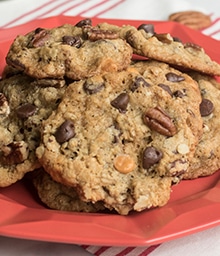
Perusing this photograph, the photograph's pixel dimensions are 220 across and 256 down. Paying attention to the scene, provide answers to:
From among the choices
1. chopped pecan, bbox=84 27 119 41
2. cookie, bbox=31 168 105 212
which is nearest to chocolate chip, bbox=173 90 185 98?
chopped pecan, bbox=84 27 119 41

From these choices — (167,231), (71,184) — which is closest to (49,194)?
(71,184)

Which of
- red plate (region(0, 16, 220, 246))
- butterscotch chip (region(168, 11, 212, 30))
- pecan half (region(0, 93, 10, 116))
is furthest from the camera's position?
butterscotch chip (region(168, 11, 212, 30))

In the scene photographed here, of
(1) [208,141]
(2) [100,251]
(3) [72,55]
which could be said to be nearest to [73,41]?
(3) [72,55]

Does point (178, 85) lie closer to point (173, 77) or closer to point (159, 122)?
point (173, 77)

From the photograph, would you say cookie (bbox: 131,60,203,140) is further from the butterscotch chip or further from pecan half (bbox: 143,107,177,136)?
the butterscotch chip

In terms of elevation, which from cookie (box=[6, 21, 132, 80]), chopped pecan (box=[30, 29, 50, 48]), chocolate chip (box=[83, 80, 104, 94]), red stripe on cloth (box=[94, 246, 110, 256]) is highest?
chopped pecan (box=[30, 29, 50, 48])

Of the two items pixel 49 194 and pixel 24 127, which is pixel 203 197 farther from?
pixel 24 127

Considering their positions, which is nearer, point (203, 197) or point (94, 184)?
point (94, 184)
